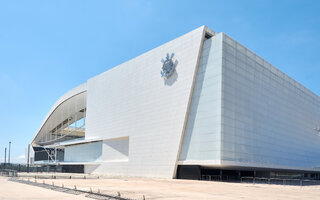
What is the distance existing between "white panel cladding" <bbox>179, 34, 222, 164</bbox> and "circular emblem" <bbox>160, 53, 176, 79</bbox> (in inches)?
137

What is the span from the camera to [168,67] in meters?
32.8

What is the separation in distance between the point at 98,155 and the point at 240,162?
24.0 m

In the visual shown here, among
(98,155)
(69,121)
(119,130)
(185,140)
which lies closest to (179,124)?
(185,140)

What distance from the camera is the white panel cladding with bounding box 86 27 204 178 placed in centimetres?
3059

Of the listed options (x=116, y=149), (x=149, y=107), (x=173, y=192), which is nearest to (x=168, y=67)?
(x=149, y=107)

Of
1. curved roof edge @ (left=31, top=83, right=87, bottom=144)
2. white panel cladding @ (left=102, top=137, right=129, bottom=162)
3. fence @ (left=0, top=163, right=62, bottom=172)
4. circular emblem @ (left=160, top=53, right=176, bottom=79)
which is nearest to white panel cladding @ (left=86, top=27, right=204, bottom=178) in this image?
circular emblem @ (left=160, top=53, right=176, bottom=79)

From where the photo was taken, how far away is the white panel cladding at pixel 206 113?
90.7ft

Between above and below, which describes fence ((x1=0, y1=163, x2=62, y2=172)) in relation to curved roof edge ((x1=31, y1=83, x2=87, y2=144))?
below

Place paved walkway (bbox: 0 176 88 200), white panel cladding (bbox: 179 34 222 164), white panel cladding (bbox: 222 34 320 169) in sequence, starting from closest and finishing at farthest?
paved walkway (bbox: 0 176 88 200)
white panel cladding (bbox: 179 34 222 164)
white panel cladding (bbox: 222 34 320 169)

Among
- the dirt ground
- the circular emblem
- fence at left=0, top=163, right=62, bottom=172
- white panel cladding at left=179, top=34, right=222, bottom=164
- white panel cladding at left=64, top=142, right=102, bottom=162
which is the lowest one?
fence at left=0, top=163, right=62, bottom=172

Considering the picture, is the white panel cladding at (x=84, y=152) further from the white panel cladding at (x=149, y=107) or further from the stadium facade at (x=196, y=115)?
the white panel cladding at (x=149, y=107)

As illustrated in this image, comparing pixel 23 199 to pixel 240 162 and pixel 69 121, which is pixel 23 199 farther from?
pixel 69 121

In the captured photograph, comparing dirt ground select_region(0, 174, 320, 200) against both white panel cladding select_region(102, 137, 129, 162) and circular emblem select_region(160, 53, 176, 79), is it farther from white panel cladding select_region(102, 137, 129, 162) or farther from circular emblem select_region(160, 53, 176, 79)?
white panel cladding select_region(102, 137, 129, 162)

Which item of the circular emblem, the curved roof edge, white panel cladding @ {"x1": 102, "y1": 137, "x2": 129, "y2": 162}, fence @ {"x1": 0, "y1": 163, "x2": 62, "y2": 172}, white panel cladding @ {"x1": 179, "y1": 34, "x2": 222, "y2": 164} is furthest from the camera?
the curved roof edge
